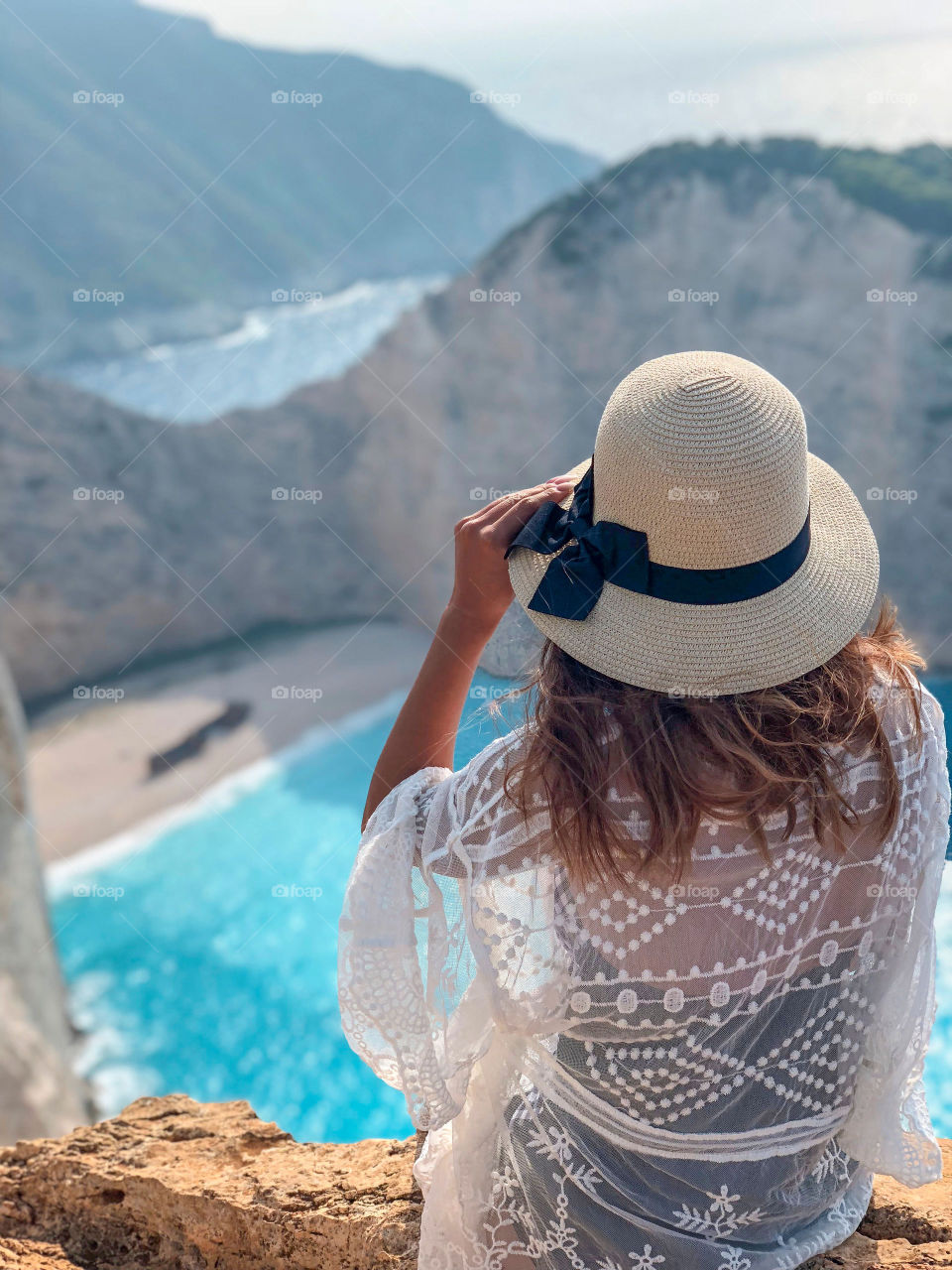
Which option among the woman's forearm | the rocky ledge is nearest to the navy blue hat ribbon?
the woman's forearm

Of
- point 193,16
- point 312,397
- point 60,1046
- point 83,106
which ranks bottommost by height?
point 60,1046

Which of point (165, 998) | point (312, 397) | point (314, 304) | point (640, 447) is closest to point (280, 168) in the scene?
point (314, 304)

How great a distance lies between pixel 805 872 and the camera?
0.74 meters

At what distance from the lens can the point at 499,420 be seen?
→ 25.7 ft

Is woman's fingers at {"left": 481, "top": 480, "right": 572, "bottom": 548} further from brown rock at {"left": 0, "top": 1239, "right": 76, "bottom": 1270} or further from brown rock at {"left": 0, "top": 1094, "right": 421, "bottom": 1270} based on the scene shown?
brown rock at {"left": 0, "top": 1239, "right": 76, "bottom": 1270}

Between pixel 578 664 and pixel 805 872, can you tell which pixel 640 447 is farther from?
pixel 805 872

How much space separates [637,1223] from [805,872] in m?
0.32

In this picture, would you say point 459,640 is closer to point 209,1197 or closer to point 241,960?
point 209,1197

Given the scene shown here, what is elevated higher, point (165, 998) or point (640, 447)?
point (640, 447)

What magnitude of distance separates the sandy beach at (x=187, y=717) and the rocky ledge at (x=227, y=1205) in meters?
5.26

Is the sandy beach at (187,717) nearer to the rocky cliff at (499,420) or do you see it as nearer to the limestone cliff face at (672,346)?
the rocky cliff at (499,420)

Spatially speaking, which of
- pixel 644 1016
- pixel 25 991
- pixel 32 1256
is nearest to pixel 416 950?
pixel 644 1016

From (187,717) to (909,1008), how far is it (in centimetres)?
708

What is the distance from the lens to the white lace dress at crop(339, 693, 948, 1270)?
2.42 feet
